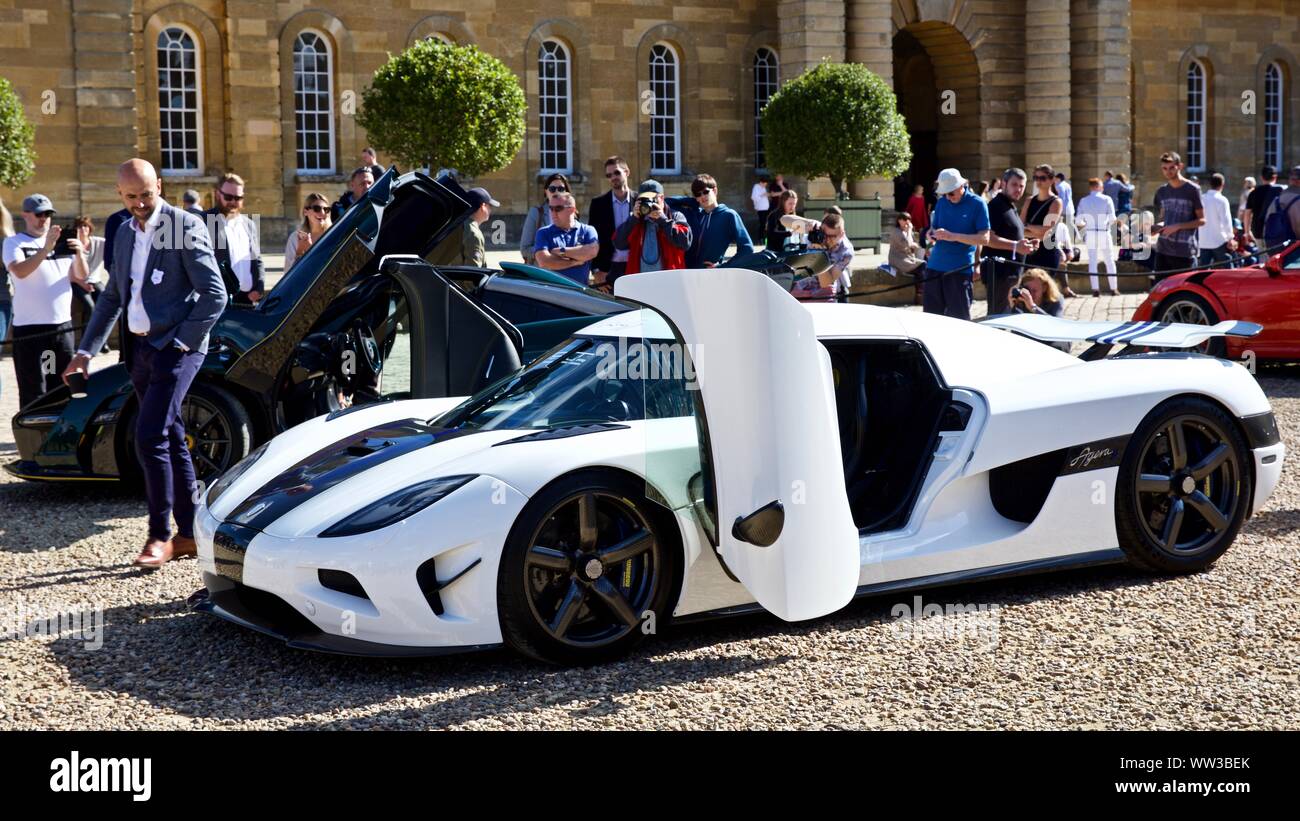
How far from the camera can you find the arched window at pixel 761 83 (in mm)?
33438

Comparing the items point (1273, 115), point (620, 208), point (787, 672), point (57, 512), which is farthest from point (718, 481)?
point (1273, 115)

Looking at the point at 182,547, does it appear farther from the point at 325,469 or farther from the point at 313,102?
the point at 313,102

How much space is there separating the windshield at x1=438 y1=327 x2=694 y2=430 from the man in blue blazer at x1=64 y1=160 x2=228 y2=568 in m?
1.68

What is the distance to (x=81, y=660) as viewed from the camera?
5.54 metres

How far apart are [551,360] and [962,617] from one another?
6.18 feet

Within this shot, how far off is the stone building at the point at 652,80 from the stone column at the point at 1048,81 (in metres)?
0.04

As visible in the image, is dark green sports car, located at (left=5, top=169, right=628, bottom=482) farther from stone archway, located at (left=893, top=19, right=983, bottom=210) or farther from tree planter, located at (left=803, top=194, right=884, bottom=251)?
stone archway, located at (left=893, top=19, right=983, bottom=210)

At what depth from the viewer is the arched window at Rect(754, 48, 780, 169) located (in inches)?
1316

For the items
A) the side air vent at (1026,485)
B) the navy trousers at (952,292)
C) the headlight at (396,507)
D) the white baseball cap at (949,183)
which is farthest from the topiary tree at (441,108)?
the headlight at (396,507)

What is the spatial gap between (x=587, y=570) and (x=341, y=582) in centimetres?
82

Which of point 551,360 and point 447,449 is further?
point 551,360

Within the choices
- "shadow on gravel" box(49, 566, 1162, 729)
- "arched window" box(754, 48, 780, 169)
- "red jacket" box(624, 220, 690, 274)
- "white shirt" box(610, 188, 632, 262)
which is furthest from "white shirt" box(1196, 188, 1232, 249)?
"arched window" box(754, 48, 780, 169)
